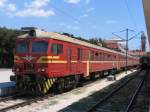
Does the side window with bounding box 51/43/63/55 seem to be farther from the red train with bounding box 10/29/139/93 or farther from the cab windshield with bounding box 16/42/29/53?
the cab windshield with bounding box 16/42/29/53

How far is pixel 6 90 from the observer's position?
68.9 ft

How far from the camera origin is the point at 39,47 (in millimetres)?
20078

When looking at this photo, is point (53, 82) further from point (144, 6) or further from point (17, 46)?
point (144, 6)

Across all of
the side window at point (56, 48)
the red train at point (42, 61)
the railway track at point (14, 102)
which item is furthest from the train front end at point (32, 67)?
the railway track at point (14, 102)

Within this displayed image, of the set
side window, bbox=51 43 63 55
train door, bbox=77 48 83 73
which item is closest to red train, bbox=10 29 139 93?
side window, bbox=51 43 63 55

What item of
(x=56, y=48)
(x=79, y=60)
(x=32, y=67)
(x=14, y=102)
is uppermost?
(x=56, y=48)

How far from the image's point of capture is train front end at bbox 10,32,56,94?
772 inches

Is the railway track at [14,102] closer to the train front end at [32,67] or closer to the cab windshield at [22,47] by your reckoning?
the train front end at [32,67]

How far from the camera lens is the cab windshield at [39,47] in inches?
784

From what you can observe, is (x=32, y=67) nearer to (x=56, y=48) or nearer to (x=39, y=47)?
(x=39, y=47)

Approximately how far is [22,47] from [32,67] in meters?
1.42

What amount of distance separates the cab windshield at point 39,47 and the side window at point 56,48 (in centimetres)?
43

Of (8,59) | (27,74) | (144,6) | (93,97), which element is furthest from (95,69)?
(8,59)

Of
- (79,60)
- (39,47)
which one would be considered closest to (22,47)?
(39,47)
